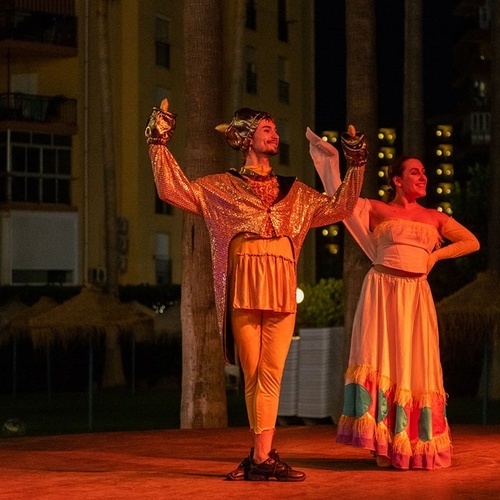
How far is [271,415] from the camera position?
10773mm

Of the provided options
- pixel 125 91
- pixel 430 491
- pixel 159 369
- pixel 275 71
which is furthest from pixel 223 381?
pixel 275 71

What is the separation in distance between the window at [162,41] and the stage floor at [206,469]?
42630 millimetres

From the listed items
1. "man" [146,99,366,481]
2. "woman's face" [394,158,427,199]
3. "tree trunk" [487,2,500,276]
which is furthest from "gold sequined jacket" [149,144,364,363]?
"tree trunk" [487,2,500,276]

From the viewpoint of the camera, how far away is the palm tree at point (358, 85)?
19.4m

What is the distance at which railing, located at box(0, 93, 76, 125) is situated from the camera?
56.5 m

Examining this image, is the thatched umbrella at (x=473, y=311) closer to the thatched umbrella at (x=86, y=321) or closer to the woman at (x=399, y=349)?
the thatched umbrella at (x=86, y=321)

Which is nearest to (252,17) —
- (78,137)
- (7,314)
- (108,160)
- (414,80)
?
(78,137)

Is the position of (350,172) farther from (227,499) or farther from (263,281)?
(227,499)

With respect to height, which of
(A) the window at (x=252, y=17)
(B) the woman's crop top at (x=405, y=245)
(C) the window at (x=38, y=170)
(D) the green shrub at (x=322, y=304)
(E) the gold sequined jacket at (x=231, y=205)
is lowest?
(D) the green shrub at (x=322, y=304)

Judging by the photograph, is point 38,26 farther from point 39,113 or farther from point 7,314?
point 7,314

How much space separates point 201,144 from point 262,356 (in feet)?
21.4

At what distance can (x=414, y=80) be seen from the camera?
2777 cm

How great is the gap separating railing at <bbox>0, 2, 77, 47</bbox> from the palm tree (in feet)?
124

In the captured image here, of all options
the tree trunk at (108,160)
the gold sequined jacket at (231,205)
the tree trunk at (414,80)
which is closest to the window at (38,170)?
the tree trunk at (108,160)
